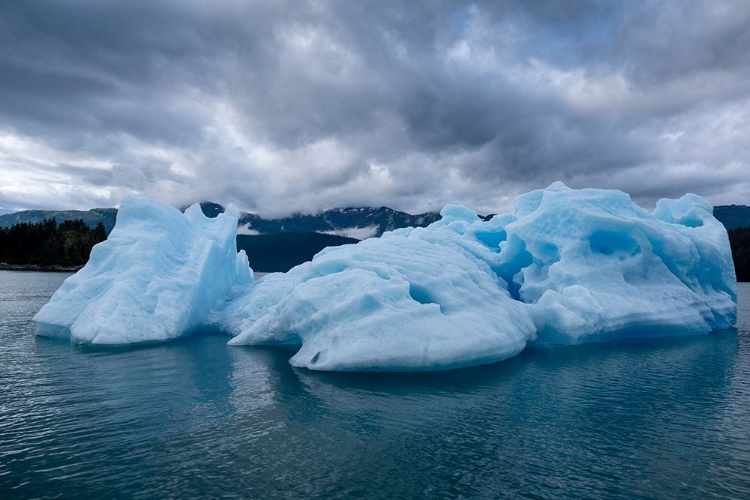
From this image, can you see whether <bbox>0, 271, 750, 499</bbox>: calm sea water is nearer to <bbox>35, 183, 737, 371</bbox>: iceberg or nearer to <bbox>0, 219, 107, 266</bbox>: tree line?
<bbox>35, 183, 737, 371</bbox>: iceberg

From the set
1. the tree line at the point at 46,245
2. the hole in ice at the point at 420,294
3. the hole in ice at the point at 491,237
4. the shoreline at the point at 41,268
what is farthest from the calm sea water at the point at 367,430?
the tree line at the point at 46,245

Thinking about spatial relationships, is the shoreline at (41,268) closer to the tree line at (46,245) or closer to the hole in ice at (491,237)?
the tree line at (46,245)

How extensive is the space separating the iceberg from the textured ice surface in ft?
0.24

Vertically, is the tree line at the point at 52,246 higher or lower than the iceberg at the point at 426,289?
higher

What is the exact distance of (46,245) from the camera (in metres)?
91.1

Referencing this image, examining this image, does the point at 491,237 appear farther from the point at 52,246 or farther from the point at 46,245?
the point at 46,245

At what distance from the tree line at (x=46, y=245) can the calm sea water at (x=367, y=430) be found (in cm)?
8594

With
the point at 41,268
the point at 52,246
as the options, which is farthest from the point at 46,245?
the point at 41,268

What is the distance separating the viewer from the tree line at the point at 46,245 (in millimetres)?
89500

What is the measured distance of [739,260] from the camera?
3637 inches

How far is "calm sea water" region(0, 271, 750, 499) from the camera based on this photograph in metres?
7.82

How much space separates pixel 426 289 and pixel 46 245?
322ft

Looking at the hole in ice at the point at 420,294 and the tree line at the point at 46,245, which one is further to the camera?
the tree line at the point at 46,245

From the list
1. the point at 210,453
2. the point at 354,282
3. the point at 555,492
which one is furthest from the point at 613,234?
the point at 210,453
